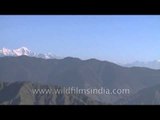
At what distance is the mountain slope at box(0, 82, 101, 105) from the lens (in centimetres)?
459

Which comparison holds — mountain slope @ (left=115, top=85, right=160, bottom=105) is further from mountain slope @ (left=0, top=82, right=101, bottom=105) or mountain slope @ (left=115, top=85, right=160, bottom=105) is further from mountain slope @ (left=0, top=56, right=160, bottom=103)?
mountain slope @ (left=0, top=82, right=101, bottom=105)

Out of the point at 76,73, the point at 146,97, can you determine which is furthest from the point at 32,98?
the point at 146,97

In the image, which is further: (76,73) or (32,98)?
(76,73)

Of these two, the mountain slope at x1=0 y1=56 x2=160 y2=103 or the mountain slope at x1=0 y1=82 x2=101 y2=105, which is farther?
the mountain slope at x1=0 y1=56 x2=160 y2=103

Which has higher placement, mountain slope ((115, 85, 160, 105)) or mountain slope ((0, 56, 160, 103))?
mountain slope ((0, 56, 160, 103))

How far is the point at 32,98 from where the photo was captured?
15.1 feet

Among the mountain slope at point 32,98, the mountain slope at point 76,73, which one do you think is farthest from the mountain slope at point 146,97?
the mountain slope at point 32,98

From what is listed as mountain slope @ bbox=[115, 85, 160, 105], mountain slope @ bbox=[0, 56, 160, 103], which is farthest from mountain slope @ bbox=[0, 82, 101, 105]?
mountain slope @ bbox=[115, 85, 160, 105]

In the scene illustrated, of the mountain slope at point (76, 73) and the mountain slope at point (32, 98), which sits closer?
the mountain slope at point (32, 98)

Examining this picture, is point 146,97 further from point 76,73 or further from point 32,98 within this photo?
point 32,98

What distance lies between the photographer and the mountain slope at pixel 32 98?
4586mm

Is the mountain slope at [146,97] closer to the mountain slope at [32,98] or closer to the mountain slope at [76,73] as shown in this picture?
the mountain slope at [76,73]

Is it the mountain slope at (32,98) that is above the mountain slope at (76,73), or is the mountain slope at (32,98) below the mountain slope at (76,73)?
below
